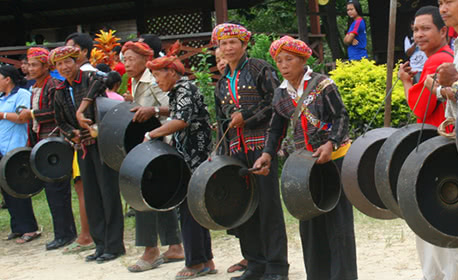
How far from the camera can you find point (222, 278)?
211 inches

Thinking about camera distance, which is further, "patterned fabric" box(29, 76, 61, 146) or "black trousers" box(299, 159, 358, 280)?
"patterned fabric" box(29, 76, 61, 146)

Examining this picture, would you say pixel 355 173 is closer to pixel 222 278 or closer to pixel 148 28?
pixel 222 278

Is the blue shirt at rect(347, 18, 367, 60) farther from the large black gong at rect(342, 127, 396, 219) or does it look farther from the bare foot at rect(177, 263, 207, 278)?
the large black gong at rect(342, 127, 396, 219)

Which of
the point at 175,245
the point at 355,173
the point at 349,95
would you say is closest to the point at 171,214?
the point at 175,245

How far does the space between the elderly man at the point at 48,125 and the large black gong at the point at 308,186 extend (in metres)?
3.49

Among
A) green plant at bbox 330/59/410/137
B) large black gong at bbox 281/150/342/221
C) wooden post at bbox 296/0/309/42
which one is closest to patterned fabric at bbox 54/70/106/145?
large black gong at bbox 281/150/342/221

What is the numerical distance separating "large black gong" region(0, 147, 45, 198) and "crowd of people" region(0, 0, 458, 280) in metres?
0.21

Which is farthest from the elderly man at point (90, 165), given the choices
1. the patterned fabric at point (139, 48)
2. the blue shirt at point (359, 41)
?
the blue shirt at point (359, 41)

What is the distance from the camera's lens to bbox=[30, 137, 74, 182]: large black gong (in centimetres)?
659

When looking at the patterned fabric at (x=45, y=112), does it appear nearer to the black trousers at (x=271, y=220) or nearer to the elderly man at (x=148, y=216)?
the elderly man at (x=148, y=216)

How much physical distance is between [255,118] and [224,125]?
343 millimetres

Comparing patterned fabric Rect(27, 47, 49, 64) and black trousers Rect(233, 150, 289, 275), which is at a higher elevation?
patterned fabric Rect(27, 47, 49, 64)

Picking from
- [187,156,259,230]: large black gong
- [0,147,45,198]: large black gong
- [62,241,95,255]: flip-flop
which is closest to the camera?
[187,156,259,230]: large black gong

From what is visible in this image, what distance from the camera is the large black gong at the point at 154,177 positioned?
15.6 ft
